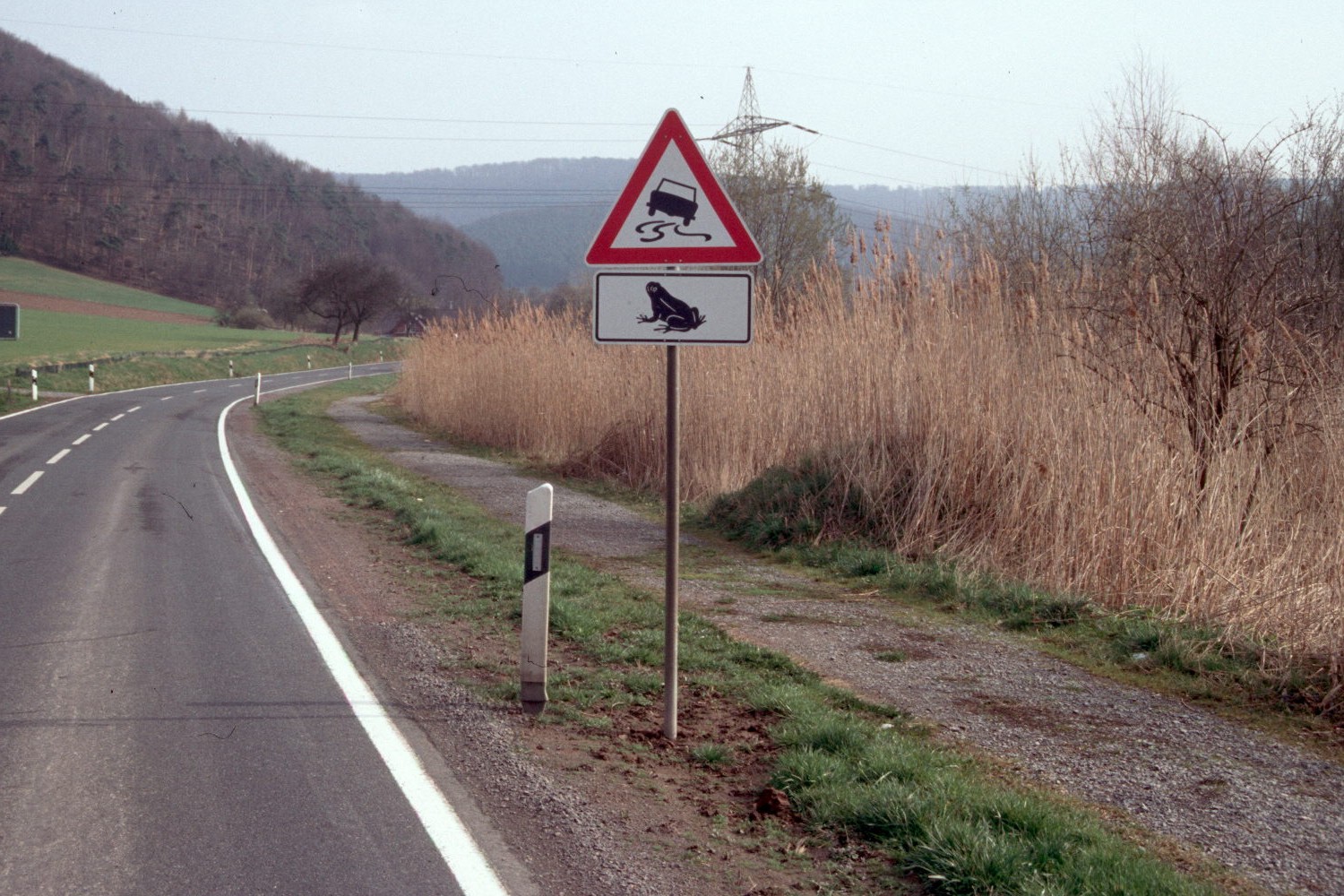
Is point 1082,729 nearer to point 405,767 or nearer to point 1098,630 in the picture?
point 1098,630

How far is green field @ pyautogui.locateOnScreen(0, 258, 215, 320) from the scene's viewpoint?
87.2 m

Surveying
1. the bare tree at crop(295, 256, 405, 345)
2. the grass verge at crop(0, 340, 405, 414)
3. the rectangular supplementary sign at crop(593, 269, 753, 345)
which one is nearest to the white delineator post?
the rectangular supplementary sign at crop(593, 269, 753, 345)

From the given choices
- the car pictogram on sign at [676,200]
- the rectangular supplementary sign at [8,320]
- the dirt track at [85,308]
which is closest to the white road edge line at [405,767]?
the car pictogram on sign at [676,200]

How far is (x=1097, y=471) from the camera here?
27.8 feet

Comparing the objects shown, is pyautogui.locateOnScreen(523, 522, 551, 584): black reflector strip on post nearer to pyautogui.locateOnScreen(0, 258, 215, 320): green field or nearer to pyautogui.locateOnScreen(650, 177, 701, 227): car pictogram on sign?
pyautogui.locateOnScreen(650, 177, 701, 227): car pictogram on sign

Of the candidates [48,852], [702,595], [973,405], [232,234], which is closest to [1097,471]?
[973,405]

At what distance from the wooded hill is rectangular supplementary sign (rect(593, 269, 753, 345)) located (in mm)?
90581

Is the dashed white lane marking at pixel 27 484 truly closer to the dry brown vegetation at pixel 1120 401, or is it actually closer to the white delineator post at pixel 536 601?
the dry brown vegetation at pixel 1120 401

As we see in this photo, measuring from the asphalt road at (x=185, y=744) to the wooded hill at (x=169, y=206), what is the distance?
87.1m

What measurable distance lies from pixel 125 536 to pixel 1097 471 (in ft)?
29.4

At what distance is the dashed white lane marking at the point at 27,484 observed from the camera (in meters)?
14.5

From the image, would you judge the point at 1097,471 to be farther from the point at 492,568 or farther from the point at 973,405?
the point at 492,568

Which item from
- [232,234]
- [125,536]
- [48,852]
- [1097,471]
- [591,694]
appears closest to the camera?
[48,852]

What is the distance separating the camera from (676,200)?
539 cm
